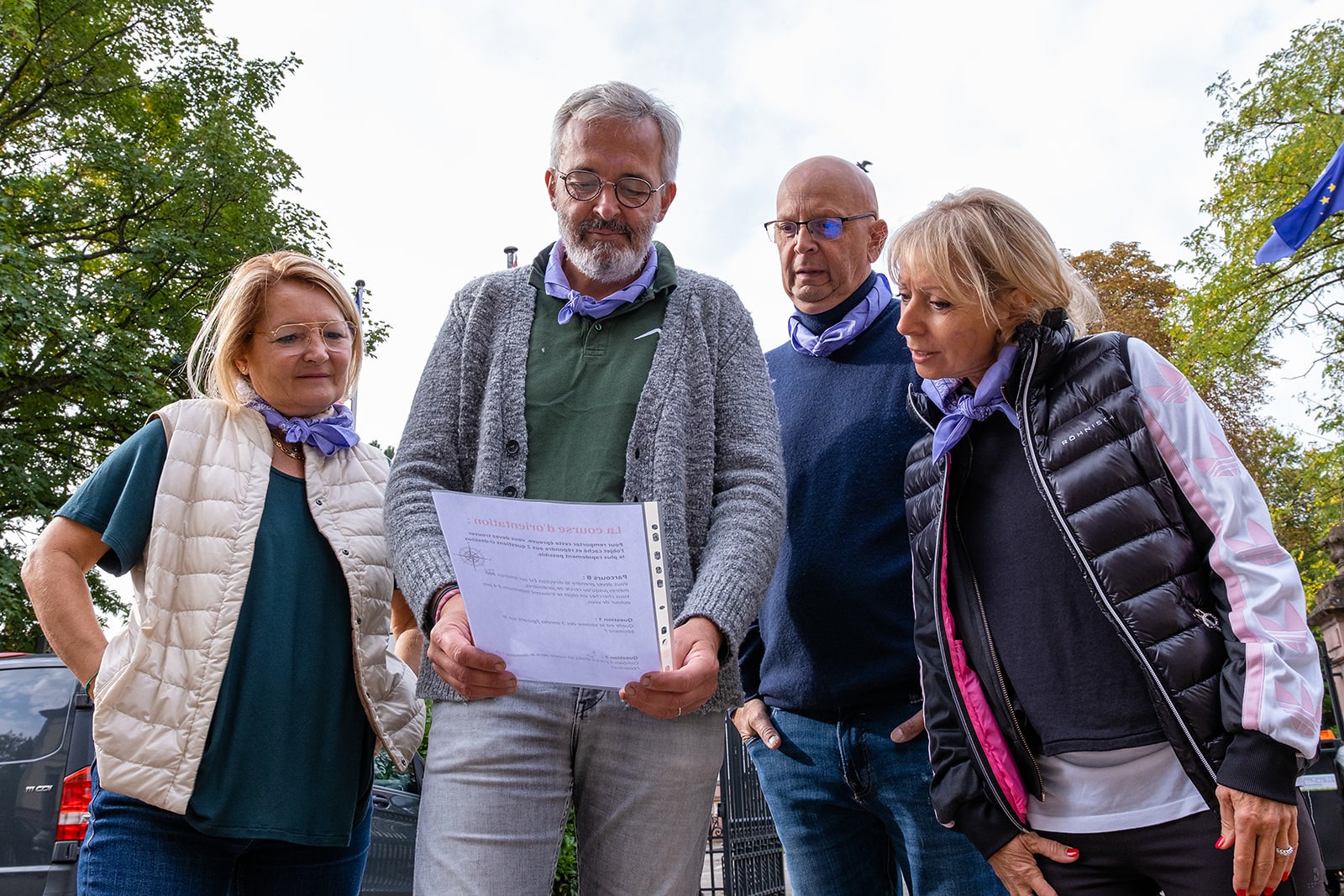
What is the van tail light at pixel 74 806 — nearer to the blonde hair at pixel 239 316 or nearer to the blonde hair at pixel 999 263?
the blonde hair at pixel 239 316

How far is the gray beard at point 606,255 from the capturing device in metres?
2.32

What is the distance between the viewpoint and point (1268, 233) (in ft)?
50.7

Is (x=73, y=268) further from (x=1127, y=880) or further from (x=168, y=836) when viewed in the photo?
(x=1127, y=880)

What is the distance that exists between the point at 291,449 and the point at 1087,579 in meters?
1.89

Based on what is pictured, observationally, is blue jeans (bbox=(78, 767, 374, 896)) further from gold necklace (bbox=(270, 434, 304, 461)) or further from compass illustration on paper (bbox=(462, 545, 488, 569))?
compass illustration on paper (bbox=(462, 545, 488, 569))

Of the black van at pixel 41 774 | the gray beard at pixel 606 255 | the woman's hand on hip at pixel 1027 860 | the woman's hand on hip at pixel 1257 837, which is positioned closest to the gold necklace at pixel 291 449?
the gray beard at pixel 606 255

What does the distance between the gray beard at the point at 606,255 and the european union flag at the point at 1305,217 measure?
965cm

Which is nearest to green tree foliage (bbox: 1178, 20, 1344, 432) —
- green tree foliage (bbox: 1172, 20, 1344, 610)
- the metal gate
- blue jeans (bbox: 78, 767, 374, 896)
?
green tree foliage (bbox: 1172, 20, 1344, 610)

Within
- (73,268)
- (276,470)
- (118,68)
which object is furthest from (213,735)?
(118,68)

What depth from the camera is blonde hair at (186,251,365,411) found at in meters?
2.69

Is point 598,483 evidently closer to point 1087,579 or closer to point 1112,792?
point 1087,579

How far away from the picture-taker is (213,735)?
228 cm

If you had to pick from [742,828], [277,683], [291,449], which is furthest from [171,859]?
[742,828]

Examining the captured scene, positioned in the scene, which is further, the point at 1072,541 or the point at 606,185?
the point at 606,185
